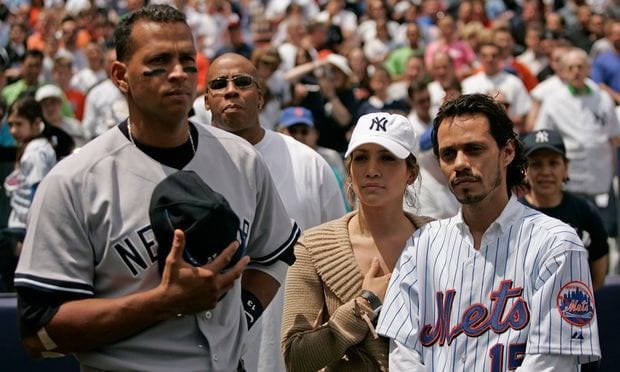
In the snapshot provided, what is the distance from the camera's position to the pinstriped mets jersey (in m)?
4.10

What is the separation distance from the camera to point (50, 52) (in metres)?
16.2

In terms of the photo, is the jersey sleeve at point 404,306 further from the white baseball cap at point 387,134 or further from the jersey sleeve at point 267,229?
the white baseball cap at point 387,134

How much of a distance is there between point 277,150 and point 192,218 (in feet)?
7.91

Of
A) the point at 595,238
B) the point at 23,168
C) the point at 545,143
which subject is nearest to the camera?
the point at 595,238

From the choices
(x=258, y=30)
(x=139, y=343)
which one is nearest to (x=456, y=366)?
(x=139, y=343)

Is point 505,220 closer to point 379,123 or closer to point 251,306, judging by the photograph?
point 379,123

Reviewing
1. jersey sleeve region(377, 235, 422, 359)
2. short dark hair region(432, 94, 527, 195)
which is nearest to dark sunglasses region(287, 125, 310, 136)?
short dark hair region(432, 94, 527, 195)

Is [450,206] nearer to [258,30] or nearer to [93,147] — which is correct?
[93,147]

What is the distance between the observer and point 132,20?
3.76m

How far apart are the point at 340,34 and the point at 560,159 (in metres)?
10.8

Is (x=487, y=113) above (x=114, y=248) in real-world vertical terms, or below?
above

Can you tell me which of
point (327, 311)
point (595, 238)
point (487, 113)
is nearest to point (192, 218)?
point (487, 113)

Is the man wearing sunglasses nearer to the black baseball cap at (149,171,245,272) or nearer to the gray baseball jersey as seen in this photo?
the gray baseball jersey

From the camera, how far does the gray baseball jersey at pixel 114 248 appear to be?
3.56m
